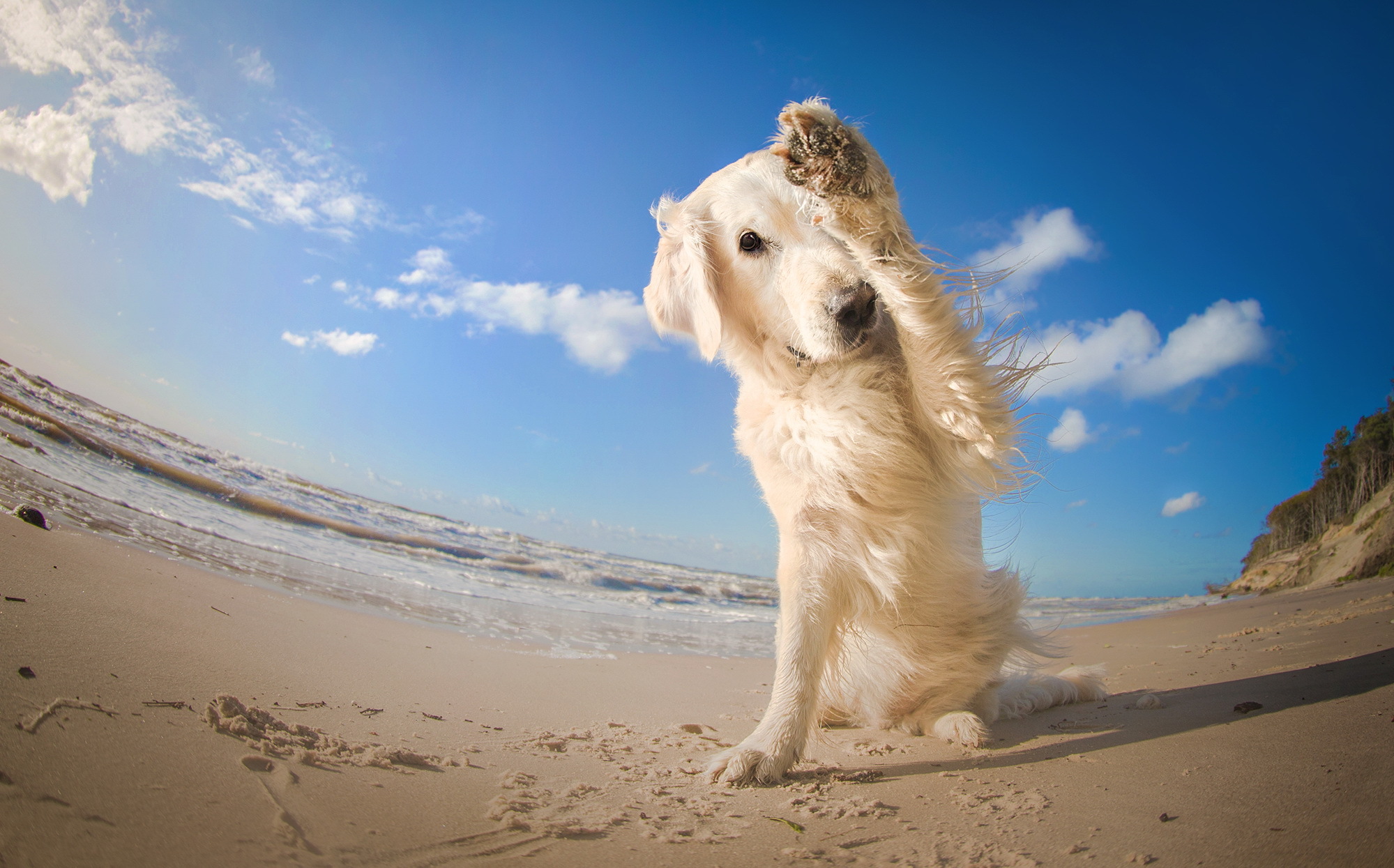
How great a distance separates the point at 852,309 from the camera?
8.02 ft

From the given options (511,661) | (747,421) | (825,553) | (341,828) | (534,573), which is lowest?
(534,573)

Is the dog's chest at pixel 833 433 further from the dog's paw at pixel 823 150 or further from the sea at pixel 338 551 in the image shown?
the sea at pixel 338 551

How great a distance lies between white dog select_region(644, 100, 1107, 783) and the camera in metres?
2.24

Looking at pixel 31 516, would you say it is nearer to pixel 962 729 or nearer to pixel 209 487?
pixel 962 729

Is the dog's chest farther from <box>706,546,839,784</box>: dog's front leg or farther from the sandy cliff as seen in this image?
the sandy cliff

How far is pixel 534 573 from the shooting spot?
1417 cm

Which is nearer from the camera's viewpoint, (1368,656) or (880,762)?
(880,762)

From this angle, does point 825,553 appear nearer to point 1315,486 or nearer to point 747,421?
point 747,421

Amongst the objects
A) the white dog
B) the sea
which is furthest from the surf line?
the white dog

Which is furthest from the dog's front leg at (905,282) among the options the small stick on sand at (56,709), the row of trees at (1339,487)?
the row of trees at (1339,487)

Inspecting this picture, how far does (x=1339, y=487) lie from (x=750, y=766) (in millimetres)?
28205

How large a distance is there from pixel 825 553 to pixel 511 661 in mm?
2739

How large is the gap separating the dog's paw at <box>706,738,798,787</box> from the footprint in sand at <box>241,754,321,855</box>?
1.24 meters

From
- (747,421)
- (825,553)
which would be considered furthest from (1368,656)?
(747,421)
